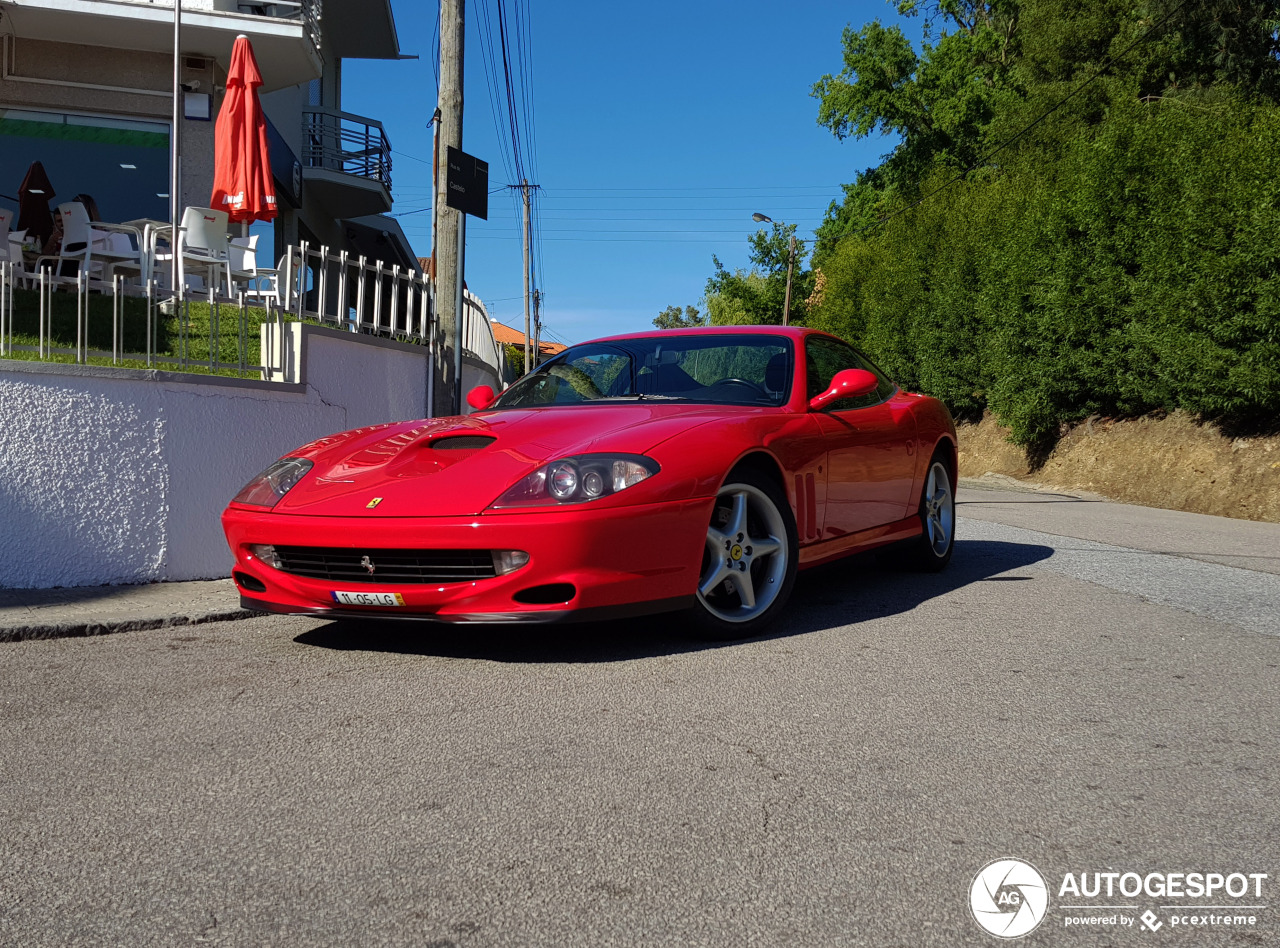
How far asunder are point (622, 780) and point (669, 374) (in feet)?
9.61

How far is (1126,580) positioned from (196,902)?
5.58 m

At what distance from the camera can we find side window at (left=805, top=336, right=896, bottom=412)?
5.69 meters

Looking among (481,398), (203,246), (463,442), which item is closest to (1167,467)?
(203,246)

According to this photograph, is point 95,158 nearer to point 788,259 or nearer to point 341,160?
point 341,160

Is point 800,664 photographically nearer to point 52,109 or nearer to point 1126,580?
point 1126,580

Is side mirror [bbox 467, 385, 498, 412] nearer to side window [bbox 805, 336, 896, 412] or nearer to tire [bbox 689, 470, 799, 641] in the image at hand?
side window [bbox 805, 336, 896, 412]

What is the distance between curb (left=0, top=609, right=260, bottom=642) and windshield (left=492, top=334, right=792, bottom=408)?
1724mm

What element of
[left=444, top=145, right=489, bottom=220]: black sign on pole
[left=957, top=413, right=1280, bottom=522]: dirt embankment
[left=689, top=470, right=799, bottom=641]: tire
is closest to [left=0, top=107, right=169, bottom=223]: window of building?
[left=444, top=145, right=489, bottom=220]: black sign on pole

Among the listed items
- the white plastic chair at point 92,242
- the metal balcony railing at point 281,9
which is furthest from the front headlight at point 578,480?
the metal balcony railing at point 281,9

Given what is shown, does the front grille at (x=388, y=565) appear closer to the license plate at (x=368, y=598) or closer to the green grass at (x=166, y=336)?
the license plate at (x=368, y=598)

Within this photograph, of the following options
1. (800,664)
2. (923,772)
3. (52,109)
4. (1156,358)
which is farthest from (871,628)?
(52,109)

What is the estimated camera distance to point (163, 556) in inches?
248

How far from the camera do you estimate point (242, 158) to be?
41.2 ft

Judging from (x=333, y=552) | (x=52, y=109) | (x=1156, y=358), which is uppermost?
(x=52, y=109)
